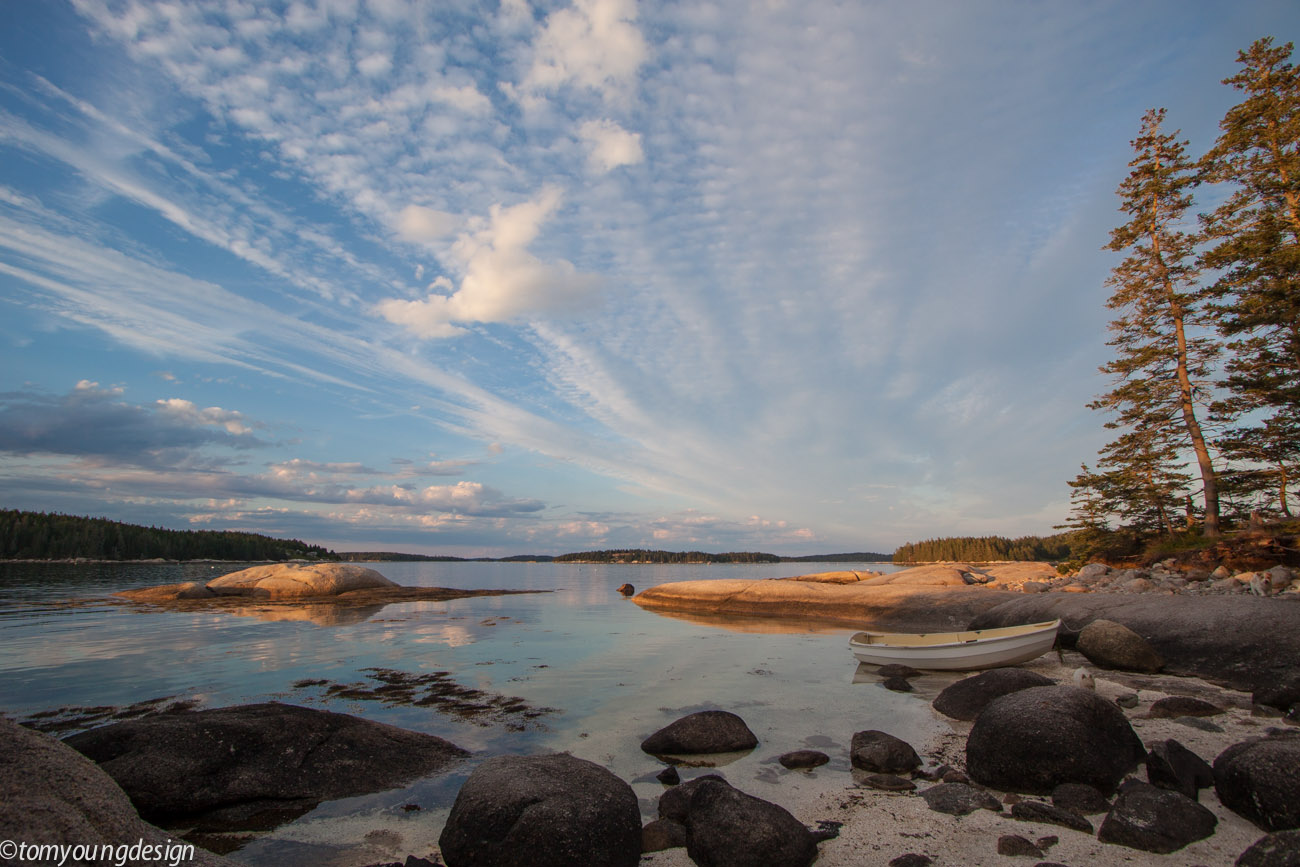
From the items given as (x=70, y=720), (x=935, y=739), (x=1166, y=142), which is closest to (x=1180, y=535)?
(x=1166, y=142)

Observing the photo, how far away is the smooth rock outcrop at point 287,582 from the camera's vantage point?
113ft

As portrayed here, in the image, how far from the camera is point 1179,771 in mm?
6082

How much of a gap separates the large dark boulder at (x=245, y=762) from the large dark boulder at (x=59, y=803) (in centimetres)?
314

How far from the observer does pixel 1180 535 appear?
27.7 metres

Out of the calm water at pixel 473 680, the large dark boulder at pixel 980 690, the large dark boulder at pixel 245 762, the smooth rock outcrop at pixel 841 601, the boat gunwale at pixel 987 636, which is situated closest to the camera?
the large dark boulder at pixel 245 762

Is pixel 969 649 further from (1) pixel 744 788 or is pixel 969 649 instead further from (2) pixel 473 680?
(2) pixel 473 680

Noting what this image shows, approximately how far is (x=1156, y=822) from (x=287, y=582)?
4071cm

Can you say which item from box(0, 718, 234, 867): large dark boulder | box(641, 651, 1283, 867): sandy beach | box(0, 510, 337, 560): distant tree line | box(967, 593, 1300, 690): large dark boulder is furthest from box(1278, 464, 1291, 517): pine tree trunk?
box(0, 510, 337, 560): distant tree line

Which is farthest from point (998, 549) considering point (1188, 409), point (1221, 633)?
point (1221, 633)

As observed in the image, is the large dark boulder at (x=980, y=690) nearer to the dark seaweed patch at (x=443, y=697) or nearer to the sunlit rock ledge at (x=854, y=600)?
the dark seaweed patch at (x=443, y=697)

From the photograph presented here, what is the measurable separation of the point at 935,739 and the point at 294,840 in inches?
349

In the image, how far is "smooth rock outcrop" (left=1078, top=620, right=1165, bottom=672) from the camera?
40.1ft

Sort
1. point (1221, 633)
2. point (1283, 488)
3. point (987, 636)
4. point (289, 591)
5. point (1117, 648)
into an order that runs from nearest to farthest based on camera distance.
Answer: point (1221, 633) < point (1117, 648) < point (987, 636) < point (1283, 488) < point (289, 591)

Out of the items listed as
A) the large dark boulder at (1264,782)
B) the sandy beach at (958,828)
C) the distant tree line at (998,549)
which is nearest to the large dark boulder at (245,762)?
the sandy beach at (958,828)
